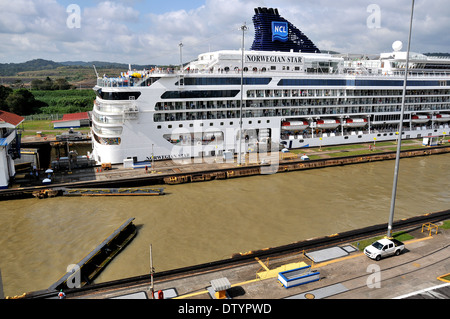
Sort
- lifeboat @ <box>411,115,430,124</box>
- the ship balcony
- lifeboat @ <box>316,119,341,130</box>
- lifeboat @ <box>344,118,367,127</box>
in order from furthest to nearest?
lifeboat @ <box>411,115,430,124</box> → lifeboat @ <box>344,118,367,127</box> → lifeboat @ <box>316,119,341,130</box> → the ship balcony

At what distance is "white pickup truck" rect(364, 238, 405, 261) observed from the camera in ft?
60.5

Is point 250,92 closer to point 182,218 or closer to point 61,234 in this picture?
point 182,218

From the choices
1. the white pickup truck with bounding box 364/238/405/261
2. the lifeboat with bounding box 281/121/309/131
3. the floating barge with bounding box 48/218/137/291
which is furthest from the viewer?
the lifeboat with bounding box 281/121/309/131

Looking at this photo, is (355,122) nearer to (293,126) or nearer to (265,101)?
(293,126)

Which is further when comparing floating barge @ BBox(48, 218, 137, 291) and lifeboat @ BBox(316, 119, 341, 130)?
lifeboat @ BBox(316, 119, 341, 130)

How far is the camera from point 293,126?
4641cm

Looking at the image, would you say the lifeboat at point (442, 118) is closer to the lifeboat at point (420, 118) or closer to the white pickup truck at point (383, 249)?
the lifeboat at point (420, 118)

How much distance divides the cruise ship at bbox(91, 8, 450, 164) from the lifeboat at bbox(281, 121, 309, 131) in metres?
0.15

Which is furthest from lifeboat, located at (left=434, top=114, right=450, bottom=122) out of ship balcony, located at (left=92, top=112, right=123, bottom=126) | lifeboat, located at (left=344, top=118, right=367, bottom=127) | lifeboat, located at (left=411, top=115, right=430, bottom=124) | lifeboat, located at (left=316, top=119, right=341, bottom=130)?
ship balcony, located at (left=92, top=112, right=123, bottom=126)

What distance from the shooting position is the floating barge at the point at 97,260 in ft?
55.8

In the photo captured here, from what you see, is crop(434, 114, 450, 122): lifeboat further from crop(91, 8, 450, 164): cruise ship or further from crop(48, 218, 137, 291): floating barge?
crop(48, 218, 137, 291): floating barge

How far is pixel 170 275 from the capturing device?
1719 cm

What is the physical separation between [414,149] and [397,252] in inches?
1415

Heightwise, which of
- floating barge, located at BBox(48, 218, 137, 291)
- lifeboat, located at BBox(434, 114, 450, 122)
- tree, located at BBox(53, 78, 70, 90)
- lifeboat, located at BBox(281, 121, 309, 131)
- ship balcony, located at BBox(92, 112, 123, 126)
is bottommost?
floating barge, located at BBox(48, 218, 137, 291)
